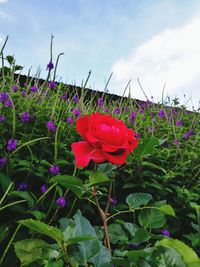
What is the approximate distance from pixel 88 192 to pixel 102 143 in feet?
0.76

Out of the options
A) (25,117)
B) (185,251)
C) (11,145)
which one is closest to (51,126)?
(25,117)

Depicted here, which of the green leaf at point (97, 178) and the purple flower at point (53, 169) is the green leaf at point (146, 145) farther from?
the purple flower at point (53, 169)

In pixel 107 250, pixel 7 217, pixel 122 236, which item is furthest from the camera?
pixel 7 217

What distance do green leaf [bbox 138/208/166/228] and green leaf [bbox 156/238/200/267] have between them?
0.17 metres

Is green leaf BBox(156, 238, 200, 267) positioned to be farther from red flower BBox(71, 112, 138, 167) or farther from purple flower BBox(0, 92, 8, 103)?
purple flower BBox(0, 92, 8, 103)

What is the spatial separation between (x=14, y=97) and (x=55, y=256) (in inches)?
53.4

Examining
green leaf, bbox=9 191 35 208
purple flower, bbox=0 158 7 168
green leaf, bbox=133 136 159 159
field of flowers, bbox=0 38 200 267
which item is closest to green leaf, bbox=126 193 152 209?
field of flowers, bbox=0 38 200 267

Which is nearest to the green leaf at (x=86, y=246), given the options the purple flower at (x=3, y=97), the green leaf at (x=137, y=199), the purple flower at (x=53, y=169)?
the green leaf at (x=137, y=199)

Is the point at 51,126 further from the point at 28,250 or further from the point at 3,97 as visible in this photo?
the point at 28,250

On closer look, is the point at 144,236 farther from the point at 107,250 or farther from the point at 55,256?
the point at 55,256

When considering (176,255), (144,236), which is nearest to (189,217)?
(144,236)

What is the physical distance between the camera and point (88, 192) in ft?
3.74

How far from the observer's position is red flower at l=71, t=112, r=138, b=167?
3.14ft

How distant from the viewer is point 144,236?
116cm
